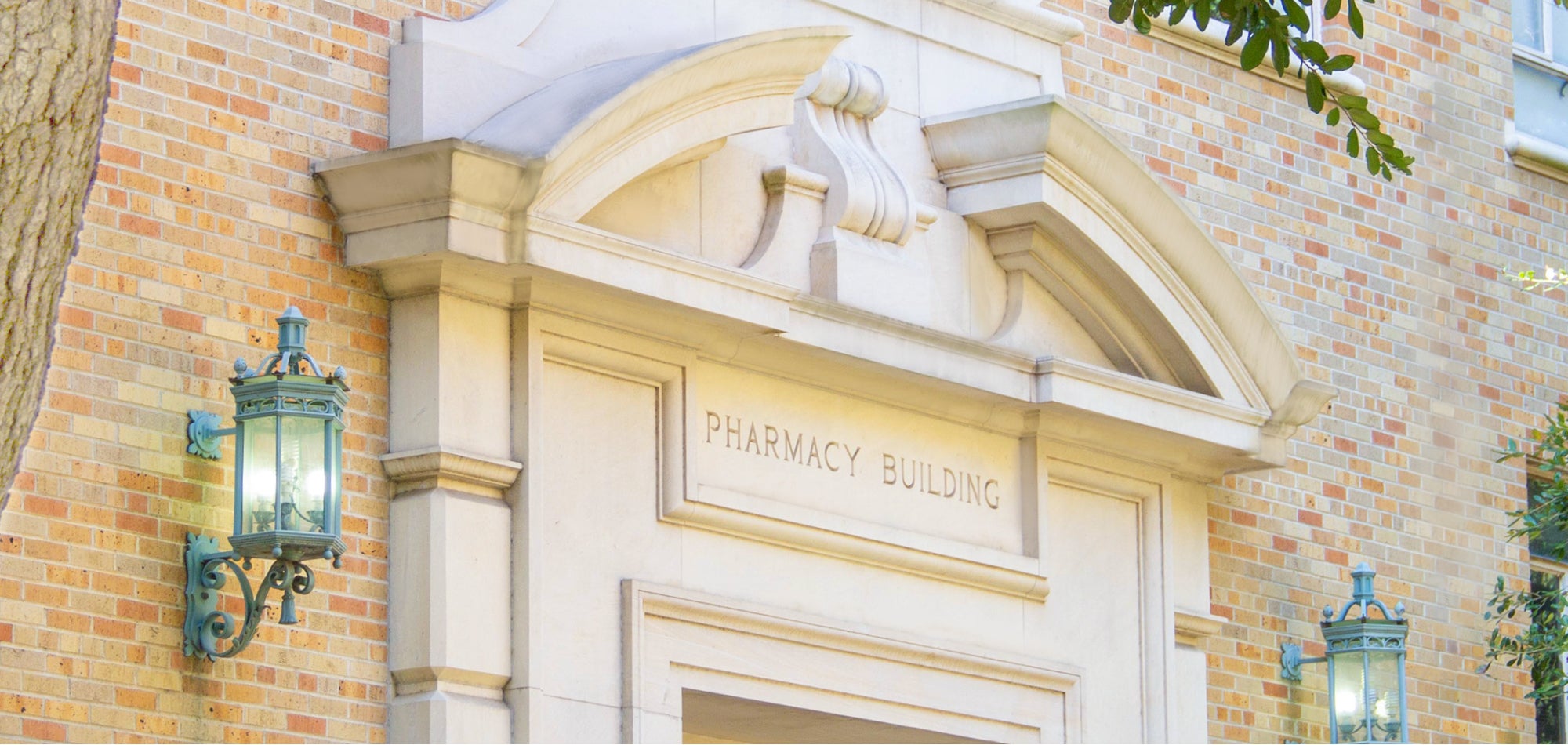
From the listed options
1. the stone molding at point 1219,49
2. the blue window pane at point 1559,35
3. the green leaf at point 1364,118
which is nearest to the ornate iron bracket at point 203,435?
the green leaf at point 1364,118

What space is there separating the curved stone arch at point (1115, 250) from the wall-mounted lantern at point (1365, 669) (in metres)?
0.77

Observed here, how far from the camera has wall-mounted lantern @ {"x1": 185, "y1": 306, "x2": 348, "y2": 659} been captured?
678 cm

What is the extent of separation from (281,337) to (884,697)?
279 cm

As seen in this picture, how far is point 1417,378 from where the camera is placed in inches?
441

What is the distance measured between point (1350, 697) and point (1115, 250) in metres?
2.02

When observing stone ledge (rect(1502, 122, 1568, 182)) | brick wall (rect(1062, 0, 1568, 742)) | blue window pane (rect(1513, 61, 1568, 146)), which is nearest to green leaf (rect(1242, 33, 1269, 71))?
brick wall (rect(1062, 0, 1568, 742))

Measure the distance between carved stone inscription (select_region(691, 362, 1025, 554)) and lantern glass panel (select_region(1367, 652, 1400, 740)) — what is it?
1587mm

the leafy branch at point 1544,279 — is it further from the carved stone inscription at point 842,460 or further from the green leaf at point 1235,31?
the green leaf at point 1235,31

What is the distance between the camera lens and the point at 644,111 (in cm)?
795

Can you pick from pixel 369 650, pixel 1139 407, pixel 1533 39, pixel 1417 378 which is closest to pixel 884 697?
pixel 1139 407

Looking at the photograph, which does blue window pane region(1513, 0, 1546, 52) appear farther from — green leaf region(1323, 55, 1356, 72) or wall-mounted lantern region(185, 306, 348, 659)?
wall-mounted lantern region(185, 306, 348, 659)

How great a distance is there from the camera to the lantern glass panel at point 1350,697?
1002 cm

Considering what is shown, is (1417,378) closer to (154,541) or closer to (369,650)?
(369,650)

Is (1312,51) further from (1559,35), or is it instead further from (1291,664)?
(1559,35)
